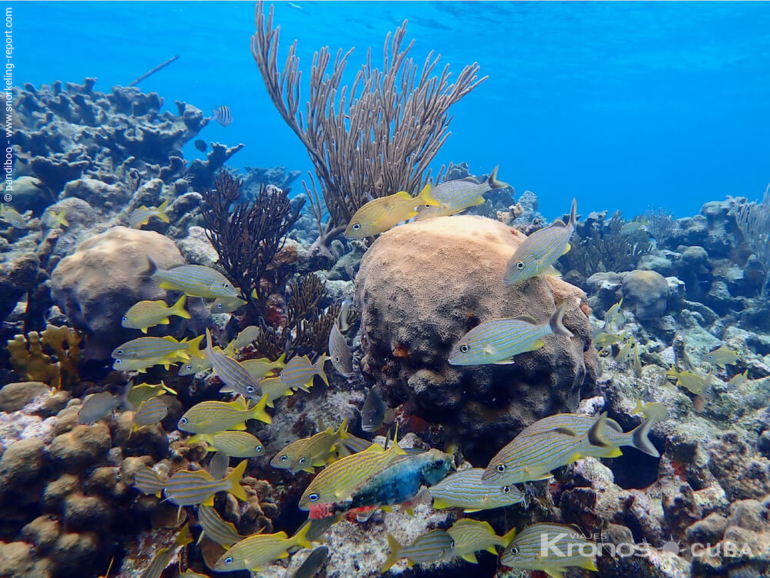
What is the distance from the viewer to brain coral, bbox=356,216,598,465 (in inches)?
106

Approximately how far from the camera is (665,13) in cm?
2973

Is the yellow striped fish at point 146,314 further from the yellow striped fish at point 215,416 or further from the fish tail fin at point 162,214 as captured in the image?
the fish tail fin at point 162,214

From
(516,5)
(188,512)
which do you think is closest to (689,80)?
(516,5)

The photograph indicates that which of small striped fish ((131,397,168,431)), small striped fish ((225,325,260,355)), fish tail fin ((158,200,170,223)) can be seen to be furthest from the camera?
fish tail fin ((158,200,170,223))

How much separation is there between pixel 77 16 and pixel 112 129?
5157cm

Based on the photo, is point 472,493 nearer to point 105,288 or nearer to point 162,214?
point 105,288

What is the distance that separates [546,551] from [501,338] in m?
1.25

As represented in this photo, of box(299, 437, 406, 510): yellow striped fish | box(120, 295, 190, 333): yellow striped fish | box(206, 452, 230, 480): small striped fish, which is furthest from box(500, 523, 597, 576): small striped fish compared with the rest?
box(120, 295, 190, 333): yellow striped fish

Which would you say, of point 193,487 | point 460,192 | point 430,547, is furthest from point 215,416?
point 460,192

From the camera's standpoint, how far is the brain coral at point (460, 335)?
2693 millimetres

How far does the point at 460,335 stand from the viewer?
107 inches

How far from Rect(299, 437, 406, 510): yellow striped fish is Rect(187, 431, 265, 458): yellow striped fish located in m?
0.80

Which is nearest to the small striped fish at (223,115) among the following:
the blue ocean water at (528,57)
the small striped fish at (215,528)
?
the small striped fish at (215,528)

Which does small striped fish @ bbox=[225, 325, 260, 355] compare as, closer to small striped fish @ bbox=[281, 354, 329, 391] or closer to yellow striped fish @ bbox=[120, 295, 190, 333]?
yellow striped fish @ bbox=[120, 295, 190, 333]
